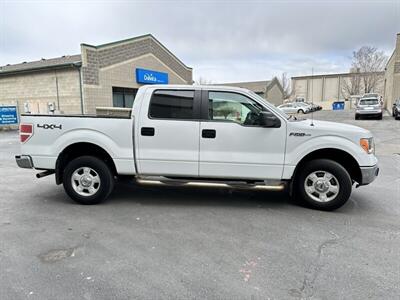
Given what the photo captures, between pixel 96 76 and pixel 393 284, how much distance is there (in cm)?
1800

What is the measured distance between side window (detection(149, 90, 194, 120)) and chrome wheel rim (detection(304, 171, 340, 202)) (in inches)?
85.1

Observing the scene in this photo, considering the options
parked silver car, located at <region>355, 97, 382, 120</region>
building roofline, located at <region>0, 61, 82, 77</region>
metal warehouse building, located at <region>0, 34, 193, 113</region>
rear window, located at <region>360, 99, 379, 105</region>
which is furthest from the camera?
rear window, located at <region>360, 99, 379, 105</region>

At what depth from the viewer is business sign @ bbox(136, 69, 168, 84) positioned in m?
21.0

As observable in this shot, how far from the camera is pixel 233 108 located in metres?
4.61

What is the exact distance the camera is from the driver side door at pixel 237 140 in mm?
4500

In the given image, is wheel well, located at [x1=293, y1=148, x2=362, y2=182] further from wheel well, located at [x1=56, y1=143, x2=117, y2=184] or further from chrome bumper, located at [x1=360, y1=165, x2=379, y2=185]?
wheel well, located at [x1=56, y1=143, x2=117, y2=184]

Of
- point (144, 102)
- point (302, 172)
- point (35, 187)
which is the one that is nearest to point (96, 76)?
point (35, 187)

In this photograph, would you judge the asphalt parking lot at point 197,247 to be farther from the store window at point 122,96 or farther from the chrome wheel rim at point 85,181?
the store window at point 122,96

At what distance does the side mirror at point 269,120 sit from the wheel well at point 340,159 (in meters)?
0.74

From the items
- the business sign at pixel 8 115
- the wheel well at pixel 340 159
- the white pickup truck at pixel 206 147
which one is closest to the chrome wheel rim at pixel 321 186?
the white pickup truck at pixel 206 147

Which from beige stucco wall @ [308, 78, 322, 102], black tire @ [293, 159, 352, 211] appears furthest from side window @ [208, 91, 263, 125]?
beige stucco wall @ [308, 78, 322, 102]

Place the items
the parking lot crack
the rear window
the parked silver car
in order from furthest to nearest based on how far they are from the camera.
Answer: the rear window, the parked silver car, the parking lot crack

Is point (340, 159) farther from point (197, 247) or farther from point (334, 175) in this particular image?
point (197, 247)

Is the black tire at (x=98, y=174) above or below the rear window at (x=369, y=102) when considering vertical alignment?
below
